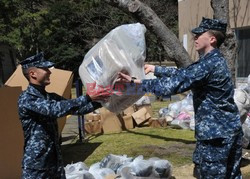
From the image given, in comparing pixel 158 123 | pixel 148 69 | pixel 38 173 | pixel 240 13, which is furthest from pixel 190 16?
pixel 38 173

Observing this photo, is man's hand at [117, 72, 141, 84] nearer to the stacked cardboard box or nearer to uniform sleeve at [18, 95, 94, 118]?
uniform sleeve at [18, 95, 94, 118]

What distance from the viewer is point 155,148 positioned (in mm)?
7480

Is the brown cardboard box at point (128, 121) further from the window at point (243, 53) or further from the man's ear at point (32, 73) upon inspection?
the man's ear at point (32, 73)

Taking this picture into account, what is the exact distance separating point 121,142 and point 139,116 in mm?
1819

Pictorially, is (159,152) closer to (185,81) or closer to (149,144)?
(149,144)

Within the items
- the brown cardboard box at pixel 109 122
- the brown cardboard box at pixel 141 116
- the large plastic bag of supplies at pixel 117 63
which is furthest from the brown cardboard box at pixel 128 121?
the large plastic bag of supplies at pixel 117 63

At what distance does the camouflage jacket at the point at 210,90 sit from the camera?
297 cm

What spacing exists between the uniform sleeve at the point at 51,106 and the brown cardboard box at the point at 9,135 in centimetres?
232

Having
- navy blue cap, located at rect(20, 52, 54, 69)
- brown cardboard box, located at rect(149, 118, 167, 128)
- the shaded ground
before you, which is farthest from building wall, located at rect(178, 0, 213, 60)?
navy blue cap, located at rect(20, 52, 54, 69)

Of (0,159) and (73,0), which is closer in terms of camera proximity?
(0,159)

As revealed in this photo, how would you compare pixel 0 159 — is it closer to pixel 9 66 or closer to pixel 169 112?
pixel 169 112

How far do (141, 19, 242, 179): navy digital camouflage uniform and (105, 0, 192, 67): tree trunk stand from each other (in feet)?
11.2

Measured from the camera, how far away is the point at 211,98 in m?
3.02

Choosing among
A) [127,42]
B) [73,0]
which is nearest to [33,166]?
[127,42]
